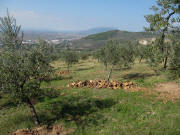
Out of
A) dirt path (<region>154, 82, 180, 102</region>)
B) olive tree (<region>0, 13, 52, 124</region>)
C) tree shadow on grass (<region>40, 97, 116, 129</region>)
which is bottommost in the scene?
tree shadow on grass (<region>40, 97, 116, 129</region>)

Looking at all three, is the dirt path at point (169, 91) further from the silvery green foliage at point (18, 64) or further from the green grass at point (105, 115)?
the silvery green foliage at point (18, 64)

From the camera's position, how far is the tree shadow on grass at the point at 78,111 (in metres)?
12.0

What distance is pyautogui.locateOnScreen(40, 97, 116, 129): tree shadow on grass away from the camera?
12.0m

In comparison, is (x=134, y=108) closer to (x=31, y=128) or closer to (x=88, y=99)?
(x=88, y=99)

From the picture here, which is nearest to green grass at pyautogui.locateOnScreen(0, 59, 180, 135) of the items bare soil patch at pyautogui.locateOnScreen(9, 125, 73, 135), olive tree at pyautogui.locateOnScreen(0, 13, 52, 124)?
bare soil patch at pyautogui.locateOnScreen(9, 125, 73, 135)

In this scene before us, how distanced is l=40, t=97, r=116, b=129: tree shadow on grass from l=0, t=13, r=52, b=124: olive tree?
3479 millimetres

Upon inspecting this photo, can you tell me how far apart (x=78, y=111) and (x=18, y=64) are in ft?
25.2

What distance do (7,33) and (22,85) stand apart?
13.4 ft

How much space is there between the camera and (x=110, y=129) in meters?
10.3

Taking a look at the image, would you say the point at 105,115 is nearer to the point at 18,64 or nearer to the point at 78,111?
the point at 78,111

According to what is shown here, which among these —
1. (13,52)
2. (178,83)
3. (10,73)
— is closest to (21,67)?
(10,73)

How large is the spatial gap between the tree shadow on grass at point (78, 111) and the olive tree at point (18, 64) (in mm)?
3479

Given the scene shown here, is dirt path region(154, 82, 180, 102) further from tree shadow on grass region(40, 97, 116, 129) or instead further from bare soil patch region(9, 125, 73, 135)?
bare soil patch region(9, 125, 73, 135)

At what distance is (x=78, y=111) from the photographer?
1373 cm
